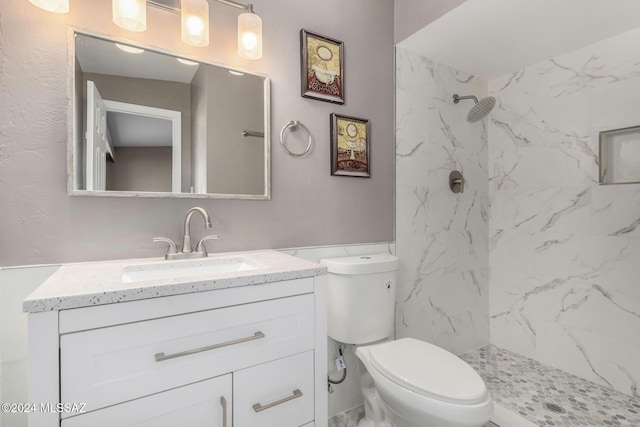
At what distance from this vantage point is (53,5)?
1.03m

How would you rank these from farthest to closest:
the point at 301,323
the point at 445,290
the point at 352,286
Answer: the point at 445,290 < the point at 352,286 < the point at 301,323

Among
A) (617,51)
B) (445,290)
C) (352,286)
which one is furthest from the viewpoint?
(445,290)

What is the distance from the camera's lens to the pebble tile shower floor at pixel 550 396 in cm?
158

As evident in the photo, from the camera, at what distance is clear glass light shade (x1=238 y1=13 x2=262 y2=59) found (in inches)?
52.7

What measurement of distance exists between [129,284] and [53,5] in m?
0.98

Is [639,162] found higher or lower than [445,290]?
higher

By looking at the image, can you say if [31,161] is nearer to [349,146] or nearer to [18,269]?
[18,269]

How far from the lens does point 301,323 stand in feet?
3.27

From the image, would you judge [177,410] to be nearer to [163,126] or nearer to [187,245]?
[187,245]

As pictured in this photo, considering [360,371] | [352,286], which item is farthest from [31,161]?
[360,371]

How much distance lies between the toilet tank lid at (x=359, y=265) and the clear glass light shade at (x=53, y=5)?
1.35 metres

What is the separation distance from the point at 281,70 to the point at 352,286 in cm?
109

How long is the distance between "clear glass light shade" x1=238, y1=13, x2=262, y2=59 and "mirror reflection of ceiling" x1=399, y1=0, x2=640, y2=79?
3.13 feet

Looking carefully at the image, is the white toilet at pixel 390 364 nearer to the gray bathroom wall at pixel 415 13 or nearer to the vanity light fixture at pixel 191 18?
the vanity light fixture at pixel 191 18
